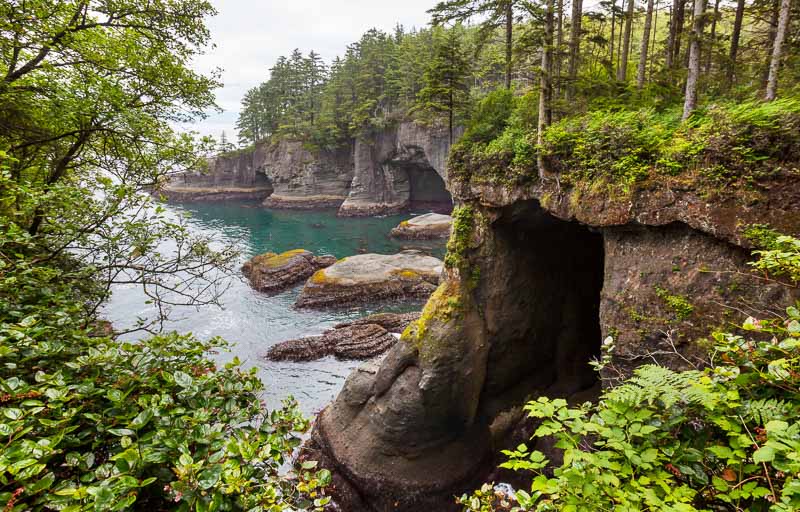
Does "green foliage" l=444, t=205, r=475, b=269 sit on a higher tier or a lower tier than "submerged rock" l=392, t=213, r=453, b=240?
higher

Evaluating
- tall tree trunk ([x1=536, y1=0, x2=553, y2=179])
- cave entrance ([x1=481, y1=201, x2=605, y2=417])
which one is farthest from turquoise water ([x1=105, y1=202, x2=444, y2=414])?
tall tree trunk ([x1=536, y1=0, x2=553, y2=179])

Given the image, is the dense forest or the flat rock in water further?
the flat rock in water

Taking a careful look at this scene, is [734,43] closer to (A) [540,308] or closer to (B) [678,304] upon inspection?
(A) [540,308]

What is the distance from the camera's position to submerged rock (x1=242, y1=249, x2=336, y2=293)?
28984 millimetres

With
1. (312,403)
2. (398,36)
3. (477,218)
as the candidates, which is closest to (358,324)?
(312,403)

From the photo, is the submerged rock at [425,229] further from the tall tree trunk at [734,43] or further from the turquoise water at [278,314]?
the tall tree trunk at [734,43]

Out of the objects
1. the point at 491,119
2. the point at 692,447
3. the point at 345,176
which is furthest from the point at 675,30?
the point at 345,176

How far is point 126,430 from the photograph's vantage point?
2.89 meters

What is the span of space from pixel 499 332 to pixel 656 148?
263 inches

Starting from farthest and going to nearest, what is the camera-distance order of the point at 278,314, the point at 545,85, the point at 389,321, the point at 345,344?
the point at 278,314, the point at 389,321, the point at 345,344, the point at 545,85

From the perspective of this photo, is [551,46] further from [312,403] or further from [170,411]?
[312,403]

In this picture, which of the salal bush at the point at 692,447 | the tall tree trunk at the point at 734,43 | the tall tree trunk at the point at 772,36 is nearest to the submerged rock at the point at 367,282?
the tall tree trunk at the point at 734,43

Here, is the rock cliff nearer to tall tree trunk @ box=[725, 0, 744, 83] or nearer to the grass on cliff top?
tall tree trunk @ box=[725, 0, 744, 83]

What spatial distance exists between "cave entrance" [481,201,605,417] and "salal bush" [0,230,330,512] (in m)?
9.15
